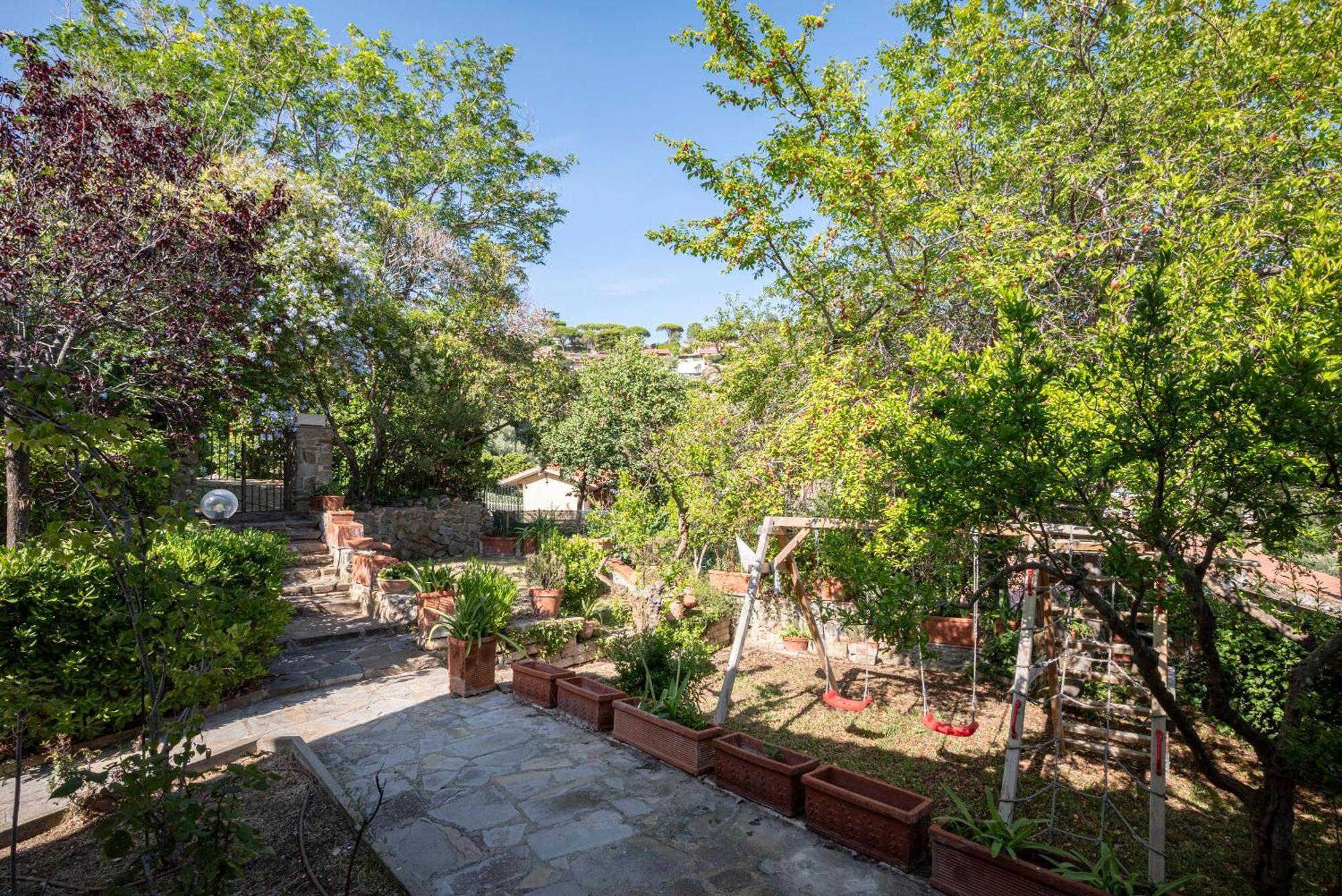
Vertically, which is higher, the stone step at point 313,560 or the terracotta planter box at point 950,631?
the stone step at point 313,560

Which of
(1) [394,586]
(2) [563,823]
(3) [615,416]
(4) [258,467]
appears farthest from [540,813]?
(4) [258,467]

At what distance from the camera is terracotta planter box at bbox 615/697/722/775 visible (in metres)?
4.45

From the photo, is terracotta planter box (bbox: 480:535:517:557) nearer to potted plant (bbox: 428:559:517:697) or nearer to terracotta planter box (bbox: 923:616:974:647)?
potted plant (bbox: 428:559:517:697)

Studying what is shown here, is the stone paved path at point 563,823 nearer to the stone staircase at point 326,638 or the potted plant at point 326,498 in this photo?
the stone staircase at point 326,638

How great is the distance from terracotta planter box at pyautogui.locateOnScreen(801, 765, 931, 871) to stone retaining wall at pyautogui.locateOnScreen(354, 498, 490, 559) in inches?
389

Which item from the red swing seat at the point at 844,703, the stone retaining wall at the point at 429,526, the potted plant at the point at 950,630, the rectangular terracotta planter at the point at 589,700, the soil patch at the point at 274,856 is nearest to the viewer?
the soil patch at the point at 274,856

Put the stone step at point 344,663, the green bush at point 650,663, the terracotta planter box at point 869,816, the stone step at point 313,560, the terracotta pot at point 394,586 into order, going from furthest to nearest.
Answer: the stone step at point 313,560 < the terracotta pot at point 394,586 < the stone step at point 344,663 < the green bush at point 650,663 < the terracotta planter box at point 869,816

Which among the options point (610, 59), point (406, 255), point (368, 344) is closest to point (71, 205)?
point (368, 344)

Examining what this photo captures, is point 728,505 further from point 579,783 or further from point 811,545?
point 579,783

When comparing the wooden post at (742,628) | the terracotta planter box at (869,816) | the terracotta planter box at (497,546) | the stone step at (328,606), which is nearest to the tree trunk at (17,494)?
the stone step at (328,606)

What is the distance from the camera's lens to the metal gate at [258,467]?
38.4 ft

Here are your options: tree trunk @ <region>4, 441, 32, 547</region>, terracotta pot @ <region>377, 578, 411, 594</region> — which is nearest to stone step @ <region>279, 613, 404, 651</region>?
terracotta pot @ <region>377, 578, 411, 594</region>

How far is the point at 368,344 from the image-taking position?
37.6 ft

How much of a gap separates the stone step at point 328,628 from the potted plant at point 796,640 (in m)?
4.80
